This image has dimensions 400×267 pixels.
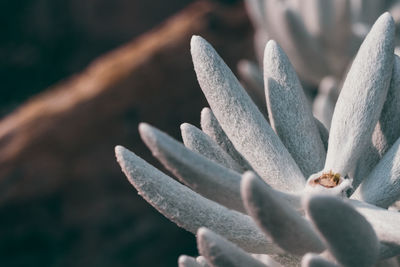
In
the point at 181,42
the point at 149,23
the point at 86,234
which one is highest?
the point at 149,23

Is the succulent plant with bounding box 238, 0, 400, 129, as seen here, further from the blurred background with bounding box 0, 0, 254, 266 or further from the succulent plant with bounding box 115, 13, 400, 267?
the succulent plant with bounding box 115, 13, 400, 267

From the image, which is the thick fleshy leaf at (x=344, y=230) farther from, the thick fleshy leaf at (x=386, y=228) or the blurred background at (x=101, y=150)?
the blurred background at (x=101, y=150)

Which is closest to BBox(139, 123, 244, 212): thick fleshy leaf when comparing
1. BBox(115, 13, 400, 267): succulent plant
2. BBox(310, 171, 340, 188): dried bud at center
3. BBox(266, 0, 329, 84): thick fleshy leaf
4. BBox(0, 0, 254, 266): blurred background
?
BBox(115, 13, 400, 267): succulent plant

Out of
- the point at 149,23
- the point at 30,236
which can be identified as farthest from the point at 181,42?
the point at 149,23

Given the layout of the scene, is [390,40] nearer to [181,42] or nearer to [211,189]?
[211,189]

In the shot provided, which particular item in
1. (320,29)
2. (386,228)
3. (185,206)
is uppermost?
(320,29)

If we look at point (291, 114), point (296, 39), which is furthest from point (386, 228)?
point (296, 39)

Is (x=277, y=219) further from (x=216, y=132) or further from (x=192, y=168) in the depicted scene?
(x=216, y=132)
